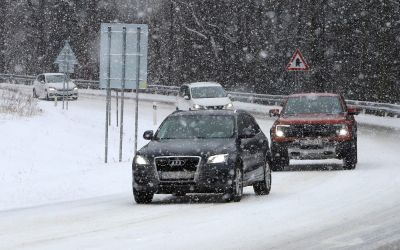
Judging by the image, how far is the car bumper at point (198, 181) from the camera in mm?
16891

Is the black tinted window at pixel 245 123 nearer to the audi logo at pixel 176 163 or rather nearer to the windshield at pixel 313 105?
the audi logo at pixel 176 163

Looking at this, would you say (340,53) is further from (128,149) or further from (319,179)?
(319,179)

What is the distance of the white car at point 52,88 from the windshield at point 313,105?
3258 centimetres

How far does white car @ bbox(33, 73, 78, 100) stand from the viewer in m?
58.4

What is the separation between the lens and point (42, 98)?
60.2 m

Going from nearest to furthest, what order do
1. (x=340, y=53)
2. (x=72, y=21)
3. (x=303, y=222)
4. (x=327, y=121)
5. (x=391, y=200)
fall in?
1. (x=303, y=222)
2. (x=391, y=200)
3. (x=327, y=121)
4. (x=340, y=53)
5. (x=72, y=21)

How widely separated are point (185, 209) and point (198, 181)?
84 centimetres

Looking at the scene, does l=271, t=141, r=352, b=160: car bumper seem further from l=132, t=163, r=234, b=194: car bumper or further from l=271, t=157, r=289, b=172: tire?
l=132, t=163, r=234, b=194: car bumper

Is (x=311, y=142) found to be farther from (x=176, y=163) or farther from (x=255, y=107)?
(x=255, y=107)

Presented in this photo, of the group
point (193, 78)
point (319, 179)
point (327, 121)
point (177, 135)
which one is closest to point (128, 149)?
point (327, 121)

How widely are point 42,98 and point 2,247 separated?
4912 cm

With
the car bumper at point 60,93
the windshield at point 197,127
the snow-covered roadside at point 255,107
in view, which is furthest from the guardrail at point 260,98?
the windshield at point 197,127

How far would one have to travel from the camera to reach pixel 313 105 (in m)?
26.0

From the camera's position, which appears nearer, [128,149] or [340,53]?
[128,149]
